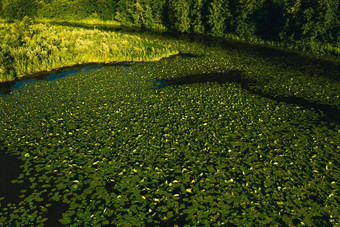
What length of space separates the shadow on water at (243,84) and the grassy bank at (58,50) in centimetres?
840

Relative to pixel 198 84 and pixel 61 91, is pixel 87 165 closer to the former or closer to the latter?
pixel 61 91

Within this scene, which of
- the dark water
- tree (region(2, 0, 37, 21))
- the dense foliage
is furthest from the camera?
tree (region(2, 0, 37, 21))

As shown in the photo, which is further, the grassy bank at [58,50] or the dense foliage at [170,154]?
the grassy bank at [58,50]

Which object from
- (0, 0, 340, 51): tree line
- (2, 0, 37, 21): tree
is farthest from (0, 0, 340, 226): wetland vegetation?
(2, 0, 37, 21): tree

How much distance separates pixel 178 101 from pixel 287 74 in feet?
44.0

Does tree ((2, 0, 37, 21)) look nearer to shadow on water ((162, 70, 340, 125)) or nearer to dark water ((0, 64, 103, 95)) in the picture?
dark water ((0, 64, 103, 95))

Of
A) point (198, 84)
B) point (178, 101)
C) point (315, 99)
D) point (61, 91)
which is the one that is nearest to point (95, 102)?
point (61, 91)

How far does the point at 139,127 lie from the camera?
14.6 meters

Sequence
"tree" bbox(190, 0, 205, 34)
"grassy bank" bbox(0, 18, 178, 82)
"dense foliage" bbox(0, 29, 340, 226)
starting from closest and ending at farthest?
"dense foliage" bbox(0, 29, 340, 226), "grassy bank" bbox(0, 18, 178, 82), "tree" bbox(190, 0, 205, 34)

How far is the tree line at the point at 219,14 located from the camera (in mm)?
31859

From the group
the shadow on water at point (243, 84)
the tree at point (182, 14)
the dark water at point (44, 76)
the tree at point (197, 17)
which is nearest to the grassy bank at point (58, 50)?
the dark water at point (44, 76)

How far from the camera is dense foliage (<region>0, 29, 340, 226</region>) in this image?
9089mm

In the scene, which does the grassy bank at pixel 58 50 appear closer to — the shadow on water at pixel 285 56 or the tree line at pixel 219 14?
the shadow on water at pixel 285 56

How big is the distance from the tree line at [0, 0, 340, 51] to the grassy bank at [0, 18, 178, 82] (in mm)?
16576
